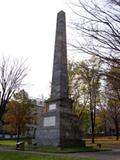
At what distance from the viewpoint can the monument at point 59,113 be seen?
2396cm

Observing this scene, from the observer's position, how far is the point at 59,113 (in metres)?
24.1

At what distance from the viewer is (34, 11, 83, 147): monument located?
24.0 metres

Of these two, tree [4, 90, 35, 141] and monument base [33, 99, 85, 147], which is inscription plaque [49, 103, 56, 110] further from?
tree [4, 90, 35, 141]

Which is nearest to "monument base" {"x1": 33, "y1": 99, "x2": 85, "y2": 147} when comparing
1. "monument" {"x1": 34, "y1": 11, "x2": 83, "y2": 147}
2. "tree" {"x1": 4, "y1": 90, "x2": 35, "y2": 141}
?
"monument" {"x1": 34, "y1": 11, "x2": 83, "y2": 147}

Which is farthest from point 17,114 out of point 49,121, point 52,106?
point 49,121

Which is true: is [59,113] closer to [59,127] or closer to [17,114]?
[59,127]

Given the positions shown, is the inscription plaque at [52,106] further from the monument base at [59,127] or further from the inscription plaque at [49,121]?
the inscription plaque at [49,121]

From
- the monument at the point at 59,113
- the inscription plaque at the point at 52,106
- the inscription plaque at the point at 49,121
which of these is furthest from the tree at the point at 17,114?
the monument at the point at 59,113

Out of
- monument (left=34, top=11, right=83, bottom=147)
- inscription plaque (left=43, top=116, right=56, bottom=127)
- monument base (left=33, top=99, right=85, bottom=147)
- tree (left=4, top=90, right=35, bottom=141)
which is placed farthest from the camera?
tree (left=4, top=90, right=35, bottom=141)

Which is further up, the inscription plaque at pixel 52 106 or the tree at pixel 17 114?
the tree at pixel 17 114

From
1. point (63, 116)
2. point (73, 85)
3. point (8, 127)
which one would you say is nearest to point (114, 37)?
point (63, 116)

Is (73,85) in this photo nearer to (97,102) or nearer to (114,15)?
(97,102)

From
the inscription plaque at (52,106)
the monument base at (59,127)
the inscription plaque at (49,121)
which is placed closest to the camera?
the monument base at (59,127)

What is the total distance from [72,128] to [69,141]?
1.27 meters
